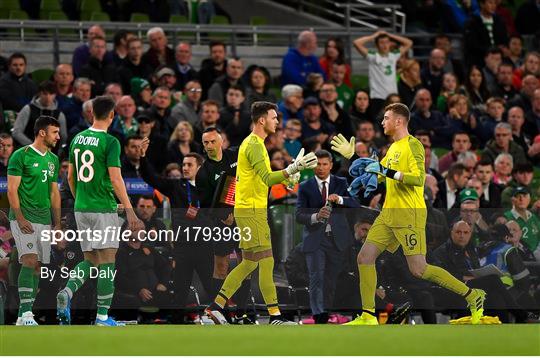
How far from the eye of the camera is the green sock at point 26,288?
14.8 m

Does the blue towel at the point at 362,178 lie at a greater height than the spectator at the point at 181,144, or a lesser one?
lesser

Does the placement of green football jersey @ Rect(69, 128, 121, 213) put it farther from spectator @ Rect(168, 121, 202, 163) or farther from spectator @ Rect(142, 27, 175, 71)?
spectator @ Rect(142, 27, 175, 71)

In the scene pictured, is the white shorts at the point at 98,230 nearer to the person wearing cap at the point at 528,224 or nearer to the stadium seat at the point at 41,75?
the person wearing cap at the point at 528,224

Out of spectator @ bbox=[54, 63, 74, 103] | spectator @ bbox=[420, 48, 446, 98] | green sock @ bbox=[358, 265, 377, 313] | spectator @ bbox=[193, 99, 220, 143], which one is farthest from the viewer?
spectator @ bbox=[420, 48, 446, 98]

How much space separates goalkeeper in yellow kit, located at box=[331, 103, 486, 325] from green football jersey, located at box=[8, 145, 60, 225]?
286cm

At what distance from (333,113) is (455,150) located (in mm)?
1696

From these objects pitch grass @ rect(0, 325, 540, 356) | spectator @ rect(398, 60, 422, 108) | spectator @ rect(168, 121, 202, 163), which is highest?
spectator @ rect(398, 60, 422, 108)

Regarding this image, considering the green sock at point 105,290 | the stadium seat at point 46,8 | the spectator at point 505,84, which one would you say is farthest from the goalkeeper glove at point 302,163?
the stadium seat at point 46,8

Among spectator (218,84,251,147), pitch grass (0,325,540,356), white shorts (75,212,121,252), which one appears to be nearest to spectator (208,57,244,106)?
spectator (218,84,251,147)

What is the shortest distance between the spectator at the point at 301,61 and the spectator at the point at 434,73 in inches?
71.7

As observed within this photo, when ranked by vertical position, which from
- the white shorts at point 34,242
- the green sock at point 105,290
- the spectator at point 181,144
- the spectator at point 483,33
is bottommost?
the green sock at point 105,290

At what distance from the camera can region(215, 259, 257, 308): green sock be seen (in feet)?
49.2

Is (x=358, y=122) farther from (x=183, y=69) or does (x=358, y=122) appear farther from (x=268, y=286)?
(x=268, y=286)

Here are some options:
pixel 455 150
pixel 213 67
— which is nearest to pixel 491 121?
pixel 455 150
